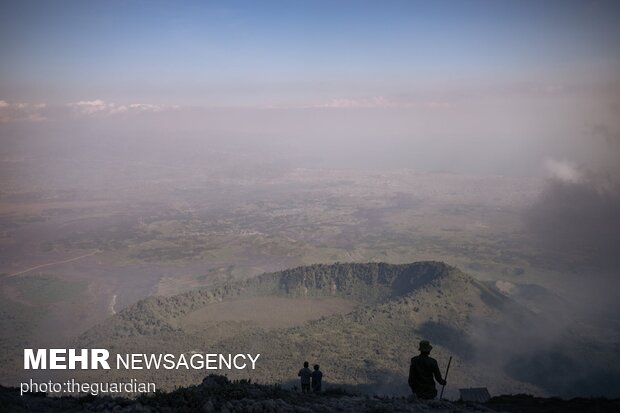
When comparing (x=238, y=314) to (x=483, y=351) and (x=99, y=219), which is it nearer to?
(x=483, y=351)

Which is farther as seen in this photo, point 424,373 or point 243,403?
point 424,373

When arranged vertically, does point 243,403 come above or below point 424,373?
below

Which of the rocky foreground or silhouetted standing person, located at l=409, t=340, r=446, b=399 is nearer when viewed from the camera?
the rocky foreground

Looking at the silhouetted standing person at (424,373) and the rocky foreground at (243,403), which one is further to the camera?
the silhouetted standing person at (424,373)

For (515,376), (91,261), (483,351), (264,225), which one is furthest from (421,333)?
(264,225)

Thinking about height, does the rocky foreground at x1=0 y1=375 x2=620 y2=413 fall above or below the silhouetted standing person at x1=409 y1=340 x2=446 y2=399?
below

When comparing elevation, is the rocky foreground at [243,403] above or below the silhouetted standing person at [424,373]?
below
